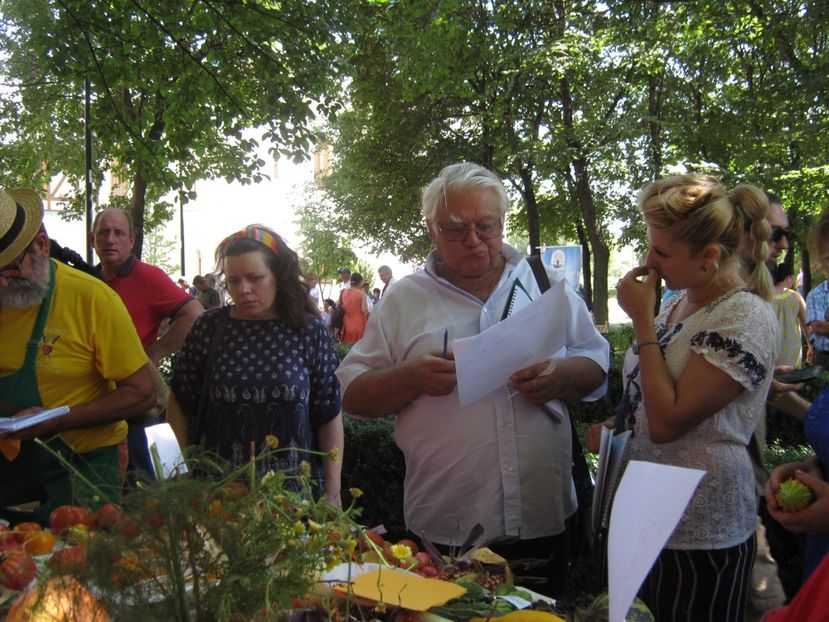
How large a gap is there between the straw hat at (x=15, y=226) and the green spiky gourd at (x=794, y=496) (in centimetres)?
255

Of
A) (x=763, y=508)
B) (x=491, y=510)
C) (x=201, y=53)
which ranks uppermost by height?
(x=201, y=53)

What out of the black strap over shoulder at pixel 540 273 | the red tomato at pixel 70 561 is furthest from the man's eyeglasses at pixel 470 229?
the red tomato at pixel 70 561

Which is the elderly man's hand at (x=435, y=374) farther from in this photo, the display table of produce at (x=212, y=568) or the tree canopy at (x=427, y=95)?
the tree canopy at (x=427, y=95)

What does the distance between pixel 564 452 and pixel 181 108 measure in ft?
19.8

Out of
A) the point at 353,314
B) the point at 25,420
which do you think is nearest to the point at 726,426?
the point at 25,420

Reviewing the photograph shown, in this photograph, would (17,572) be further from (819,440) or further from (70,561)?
(819,440)

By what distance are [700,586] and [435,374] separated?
0.94m

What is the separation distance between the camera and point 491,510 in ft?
7.89

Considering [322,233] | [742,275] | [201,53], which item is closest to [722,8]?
[201,53]

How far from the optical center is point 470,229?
96.9 inches

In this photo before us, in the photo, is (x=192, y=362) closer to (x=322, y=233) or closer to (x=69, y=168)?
(x=69, y=168)

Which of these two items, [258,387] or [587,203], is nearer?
[258,387]

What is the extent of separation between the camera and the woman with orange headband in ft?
9.32

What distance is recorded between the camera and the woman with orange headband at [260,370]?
2842 millimetres
